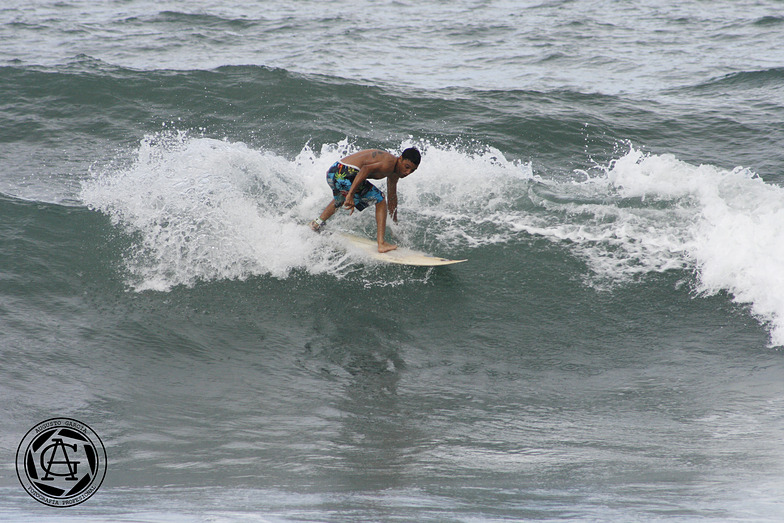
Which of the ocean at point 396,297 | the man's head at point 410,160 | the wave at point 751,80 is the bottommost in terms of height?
the ocean at point 396,297

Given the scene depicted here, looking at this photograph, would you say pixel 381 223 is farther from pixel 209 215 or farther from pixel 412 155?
A: pixel 209 215

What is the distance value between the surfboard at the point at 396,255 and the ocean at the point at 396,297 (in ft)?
0.49

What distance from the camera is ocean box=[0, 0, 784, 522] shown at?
4324 millimetres

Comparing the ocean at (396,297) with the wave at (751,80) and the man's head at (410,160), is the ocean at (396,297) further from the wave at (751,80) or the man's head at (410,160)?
the man's head at (410,160)

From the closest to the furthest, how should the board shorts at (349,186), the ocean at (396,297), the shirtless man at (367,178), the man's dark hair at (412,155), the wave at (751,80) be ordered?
the ocean at (396,297), the man's dark hair at (412,155), the shirtless man at (367,178), the board shorts at (349,186), the wave at (751,80)

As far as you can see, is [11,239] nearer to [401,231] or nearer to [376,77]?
[401,231]

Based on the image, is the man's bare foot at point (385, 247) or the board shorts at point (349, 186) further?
the man's bare foot at point (385, 247)

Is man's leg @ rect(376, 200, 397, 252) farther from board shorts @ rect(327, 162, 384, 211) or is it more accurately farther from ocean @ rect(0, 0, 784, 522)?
ocean @ rect(0, 0, 784, 522)

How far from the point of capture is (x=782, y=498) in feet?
11.7

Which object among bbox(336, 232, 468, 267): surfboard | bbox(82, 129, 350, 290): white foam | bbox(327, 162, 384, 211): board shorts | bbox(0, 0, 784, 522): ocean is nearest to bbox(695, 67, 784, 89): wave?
bbox(0, 0, 784, 522): ocean

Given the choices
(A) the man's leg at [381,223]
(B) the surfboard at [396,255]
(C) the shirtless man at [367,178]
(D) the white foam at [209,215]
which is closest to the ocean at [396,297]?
(D) the white foam at [209,215]

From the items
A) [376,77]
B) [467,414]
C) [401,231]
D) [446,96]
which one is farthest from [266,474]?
[376,77]

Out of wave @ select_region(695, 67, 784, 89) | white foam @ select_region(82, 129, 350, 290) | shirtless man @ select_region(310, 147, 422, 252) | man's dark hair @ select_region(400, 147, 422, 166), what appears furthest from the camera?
wave @ select_region(695, 67, 784, 89)

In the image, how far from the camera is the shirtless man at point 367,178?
24.6 ft
